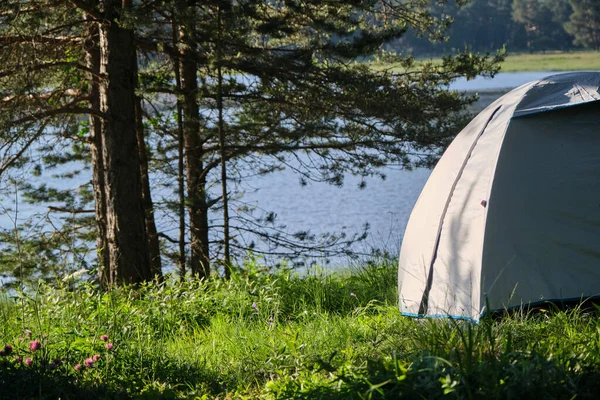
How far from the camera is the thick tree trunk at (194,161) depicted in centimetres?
861

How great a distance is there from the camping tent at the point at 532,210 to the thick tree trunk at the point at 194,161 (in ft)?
14.5

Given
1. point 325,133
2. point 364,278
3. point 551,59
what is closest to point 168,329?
point 364,278

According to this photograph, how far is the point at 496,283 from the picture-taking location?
15.1 feet

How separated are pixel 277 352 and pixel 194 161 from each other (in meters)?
5.75

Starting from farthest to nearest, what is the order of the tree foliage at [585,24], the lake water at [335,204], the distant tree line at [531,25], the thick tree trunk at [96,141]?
the tree foliage at [585,24]
the distant tree line at [531,25]
the lake water at [335,204]
the thick tree trunk at [96,141]

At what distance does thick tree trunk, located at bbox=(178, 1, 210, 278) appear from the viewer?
861 cm

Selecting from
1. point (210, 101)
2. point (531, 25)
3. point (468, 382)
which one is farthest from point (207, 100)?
point (531, 25)

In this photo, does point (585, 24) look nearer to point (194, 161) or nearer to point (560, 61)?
point (560, 61)

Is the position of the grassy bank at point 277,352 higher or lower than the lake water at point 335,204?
higher

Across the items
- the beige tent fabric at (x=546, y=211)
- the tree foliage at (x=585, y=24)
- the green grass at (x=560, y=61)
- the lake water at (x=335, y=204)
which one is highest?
the tree foliage at (x=585, y=24)

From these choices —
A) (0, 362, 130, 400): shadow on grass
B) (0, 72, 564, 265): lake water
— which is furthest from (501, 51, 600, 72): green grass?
(0, 362, 130, 400): shadow on grass

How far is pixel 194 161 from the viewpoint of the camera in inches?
370

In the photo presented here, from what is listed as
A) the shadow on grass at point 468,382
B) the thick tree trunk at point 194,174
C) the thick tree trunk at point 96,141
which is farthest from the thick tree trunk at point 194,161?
the shadow on grass at point 468,382

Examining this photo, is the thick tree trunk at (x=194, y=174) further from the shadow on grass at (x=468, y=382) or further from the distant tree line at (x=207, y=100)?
the shadow on grass at (x=468, y=382)
